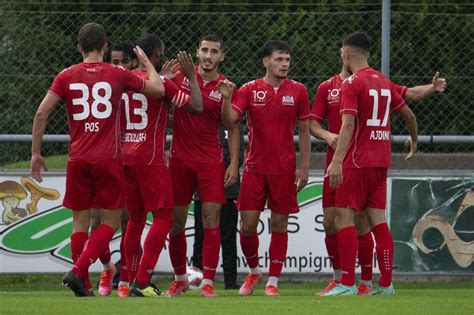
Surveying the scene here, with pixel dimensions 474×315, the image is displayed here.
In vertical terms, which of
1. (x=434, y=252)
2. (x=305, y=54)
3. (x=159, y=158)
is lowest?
(x=434, y=252)

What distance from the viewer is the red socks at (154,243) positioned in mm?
12133

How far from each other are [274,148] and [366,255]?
1.29 meters

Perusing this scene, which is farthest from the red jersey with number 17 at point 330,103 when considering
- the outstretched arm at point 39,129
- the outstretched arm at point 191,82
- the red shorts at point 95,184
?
the outstretched arm at point 39,129

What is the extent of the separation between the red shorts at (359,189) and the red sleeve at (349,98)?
1.84 feet

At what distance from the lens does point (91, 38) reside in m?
12.0

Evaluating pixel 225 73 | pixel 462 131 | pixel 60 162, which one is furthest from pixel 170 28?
pixel 462 131

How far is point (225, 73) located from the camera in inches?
630

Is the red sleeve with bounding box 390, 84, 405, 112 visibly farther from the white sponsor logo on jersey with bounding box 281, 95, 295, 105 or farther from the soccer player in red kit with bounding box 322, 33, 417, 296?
the white sponsor logo on jersey with bounding box 281, 95, 295, 105

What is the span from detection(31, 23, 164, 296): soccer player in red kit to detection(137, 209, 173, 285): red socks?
14.0 inches

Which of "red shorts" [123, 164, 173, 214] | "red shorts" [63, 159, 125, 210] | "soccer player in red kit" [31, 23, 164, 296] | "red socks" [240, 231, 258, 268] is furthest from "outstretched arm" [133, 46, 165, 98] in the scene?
"red socks" [240, 231, 258, 268]

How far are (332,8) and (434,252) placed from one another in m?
3.38

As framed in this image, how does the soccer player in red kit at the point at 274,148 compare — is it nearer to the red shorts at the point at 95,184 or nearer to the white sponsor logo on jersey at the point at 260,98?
the white sponsor logo on jersey at the point at 260,98

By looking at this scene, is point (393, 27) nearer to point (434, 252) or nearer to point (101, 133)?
point (434, 252)

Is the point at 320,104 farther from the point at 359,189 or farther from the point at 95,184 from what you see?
the point at 95,184
